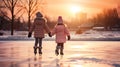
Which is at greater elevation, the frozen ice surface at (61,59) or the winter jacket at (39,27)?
the winter jacket at (39,27)

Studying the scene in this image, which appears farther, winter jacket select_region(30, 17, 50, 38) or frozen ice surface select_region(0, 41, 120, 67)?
winter jacket select_region(30, 17, 50, 38)

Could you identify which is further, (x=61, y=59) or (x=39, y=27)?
(x=39, y=27)

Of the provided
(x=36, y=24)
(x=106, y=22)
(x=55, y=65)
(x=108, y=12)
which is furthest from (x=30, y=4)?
(x=108, y=12)

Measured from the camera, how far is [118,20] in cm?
12050

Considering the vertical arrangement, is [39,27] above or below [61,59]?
above

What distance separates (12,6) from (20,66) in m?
37.0

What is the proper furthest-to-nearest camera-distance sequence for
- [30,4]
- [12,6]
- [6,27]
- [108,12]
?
[108,12] < [6,27] < [30,4] < [12,6]

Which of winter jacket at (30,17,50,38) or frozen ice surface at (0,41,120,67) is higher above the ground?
winter jacket at (30,17,50,38)

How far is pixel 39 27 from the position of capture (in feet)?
57.1

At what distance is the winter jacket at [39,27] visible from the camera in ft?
56.7

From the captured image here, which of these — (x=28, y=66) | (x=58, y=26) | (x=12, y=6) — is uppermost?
(x=12, y=6)

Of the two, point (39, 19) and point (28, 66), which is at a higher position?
point (39, 19)

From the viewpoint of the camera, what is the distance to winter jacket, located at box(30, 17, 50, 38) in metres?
17.3

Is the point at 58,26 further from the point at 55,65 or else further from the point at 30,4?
the point at 30,4
